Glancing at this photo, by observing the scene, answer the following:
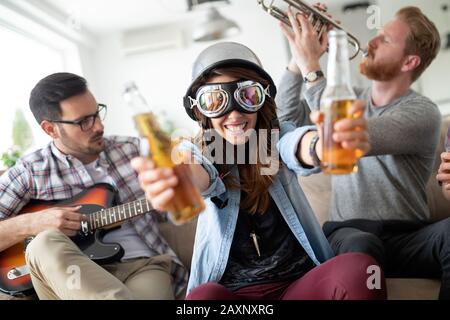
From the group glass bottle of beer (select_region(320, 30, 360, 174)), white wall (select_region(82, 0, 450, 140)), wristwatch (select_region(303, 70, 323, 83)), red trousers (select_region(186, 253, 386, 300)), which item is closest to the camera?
glass bottle of beer (select_region(320, 30, 360, 174))

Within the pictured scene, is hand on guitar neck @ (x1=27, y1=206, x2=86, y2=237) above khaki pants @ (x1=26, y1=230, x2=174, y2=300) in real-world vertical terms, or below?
above

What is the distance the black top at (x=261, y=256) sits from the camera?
0.86m

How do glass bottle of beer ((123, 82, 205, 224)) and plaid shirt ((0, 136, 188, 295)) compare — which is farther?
plaid shirt ((0, 136, 188, 295))

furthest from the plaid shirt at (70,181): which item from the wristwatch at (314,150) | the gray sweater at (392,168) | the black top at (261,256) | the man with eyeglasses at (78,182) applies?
the wristwatch at (314,150)

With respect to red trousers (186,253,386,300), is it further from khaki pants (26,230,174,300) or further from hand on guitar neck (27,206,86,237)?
hand on guitar neck (27,206,86,237)

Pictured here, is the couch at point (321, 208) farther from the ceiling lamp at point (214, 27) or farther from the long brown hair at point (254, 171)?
the ceiling lamp at point (214, 27)

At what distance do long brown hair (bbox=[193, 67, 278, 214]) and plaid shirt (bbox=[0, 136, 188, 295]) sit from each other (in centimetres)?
40

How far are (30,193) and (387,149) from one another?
1.04 meters

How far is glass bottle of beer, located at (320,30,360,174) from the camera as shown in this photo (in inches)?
21.5

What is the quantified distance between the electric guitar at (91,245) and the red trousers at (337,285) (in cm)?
34

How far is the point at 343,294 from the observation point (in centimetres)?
68

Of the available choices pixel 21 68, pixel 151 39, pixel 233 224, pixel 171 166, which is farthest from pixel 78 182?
pixel 171 166

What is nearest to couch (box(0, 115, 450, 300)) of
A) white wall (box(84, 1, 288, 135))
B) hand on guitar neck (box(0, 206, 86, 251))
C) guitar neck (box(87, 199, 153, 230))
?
hand on guitar neck (box(0, 206, 86, 251))
